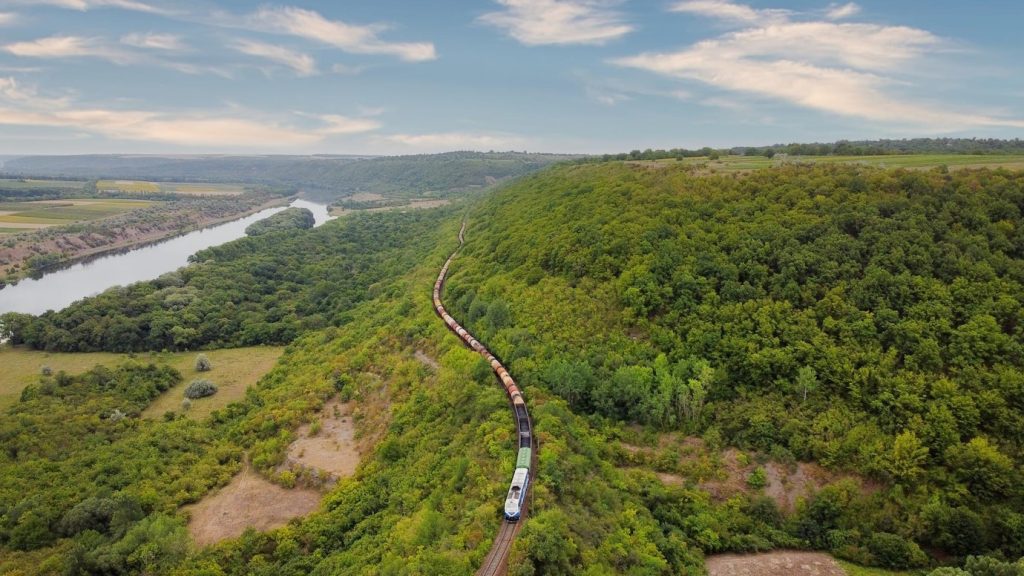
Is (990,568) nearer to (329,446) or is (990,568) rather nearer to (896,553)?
(896,553)

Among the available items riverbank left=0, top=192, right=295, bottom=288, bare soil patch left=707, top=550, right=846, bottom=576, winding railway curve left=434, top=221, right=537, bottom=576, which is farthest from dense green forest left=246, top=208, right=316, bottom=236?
bare soil patch left=707, top=550, right=846, bottom=576

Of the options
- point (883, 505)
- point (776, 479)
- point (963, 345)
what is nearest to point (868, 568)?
point (883, 505)

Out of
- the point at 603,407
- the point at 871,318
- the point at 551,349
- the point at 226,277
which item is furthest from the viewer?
the point at 226,277

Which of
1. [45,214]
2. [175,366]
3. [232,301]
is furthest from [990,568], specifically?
[45,214]

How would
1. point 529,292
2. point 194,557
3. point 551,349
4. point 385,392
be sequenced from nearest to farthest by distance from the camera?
1. point 194,557
2. point 551,349
3. point 385,392
4. point 529,292

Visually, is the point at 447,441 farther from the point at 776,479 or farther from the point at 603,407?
the point at 776,479

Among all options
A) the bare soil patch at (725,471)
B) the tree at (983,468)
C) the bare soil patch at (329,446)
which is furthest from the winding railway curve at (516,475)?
the tree at (983,468)

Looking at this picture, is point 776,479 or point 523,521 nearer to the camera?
point 523,521

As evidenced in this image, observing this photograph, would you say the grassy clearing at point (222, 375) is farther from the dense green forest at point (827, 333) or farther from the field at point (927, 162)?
the field at point (927, 162)
